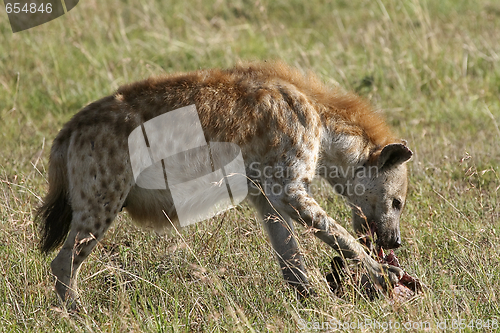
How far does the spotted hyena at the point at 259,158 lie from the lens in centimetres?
382

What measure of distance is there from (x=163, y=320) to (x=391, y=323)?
1.23 m

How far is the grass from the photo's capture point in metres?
3.74

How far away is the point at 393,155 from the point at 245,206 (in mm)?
1496

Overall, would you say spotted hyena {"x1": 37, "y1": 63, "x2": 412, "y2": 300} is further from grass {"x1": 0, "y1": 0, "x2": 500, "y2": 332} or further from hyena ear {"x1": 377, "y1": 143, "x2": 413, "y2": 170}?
grass {"x1": 0, "y1": 0, "x2": 500, "y2": 332}

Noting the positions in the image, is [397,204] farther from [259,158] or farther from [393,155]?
[259,158]

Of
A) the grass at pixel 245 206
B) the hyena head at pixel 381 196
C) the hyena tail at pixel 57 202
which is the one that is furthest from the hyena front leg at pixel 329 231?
the hyena tail at pixel 57 202

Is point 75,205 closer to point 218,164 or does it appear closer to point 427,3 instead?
point 218,164

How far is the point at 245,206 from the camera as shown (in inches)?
210

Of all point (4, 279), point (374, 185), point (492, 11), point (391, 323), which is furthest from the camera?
point (492, 11)

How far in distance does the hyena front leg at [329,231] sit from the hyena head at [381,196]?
1.49 feet

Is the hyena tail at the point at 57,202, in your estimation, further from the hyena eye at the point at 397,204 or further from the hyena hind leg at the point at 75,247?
the hyena eye at the point at 397,204

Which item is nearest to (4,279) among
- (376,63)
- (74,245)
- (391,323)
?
(74,245)

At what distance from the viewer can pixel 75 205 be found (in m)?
3.81

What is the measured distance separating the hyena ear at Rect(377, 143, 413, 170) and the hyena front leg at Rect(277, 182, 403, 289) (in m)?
0.61
